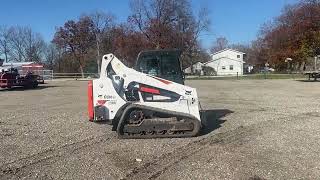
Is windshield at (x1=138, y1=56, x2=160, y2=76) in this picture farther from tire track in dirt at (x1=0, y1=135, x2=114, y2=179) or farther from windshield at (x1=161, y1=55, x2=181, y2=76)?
tire track in dirt at (x1=0, y1=135, x2=114, y2=179)

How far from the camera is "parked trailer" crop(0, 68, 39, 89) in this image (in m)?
34.0

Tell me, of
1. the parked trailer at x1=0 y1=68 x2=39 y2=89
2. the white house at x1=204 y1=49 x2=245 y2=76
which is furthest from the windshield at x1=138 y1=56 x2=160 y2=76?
the white house at x1=204 y1=49 x2=245 y2=76

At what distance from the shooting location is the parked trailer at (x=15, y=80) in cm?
3403

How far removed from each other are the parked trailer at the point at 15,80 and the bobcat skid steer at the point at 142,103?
2498cm

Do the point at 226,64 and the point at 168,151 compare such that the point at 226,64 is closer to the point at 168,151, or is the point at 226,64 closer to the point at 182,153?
the point at 168,151

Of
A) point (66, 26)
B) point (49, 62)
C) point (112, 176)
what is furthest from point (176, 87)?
point (49, 62)

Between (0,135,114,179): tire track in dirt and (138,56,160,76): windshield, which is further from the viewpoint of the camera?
(138,56,160,76): windshield

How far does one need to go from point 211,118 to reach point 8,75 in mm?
23836

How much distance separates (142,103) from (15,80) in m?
26.1

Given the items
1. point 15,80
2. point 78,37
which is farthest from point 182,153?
point 78,37

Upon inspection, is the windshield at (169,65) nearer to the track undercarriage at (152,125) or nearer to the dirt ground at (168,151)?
the track undercarriage at (152,125)

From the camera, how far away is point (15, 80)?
34.7m

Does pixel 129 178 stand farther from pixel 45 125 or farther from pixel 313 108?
pixel 313 108

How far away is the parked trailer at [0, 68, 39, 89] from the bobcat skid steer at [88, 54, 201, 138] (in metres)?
25.0
